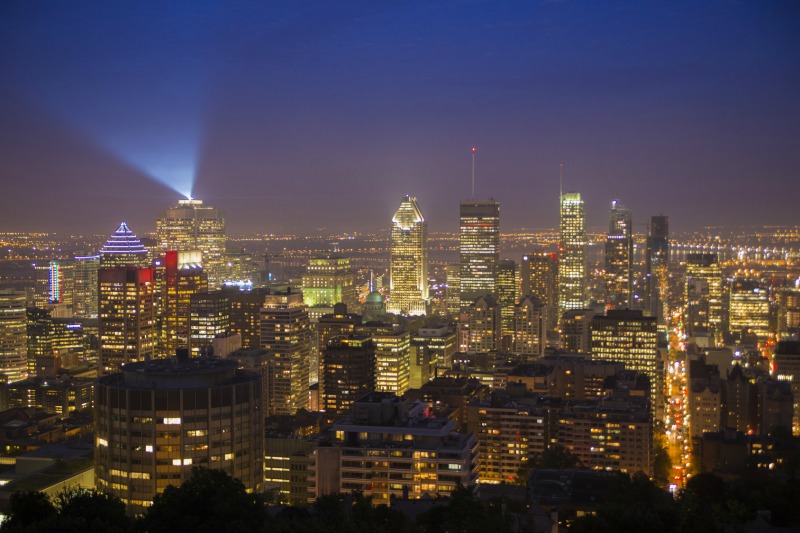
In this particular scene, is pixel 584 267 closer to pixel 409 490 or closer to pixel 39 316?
pixel 39 316

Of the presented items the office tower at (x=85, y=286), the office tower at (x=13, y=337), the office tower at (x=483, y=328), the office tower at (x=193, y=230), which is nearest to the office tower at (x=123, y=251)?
the office tower at (x=85, y=286)

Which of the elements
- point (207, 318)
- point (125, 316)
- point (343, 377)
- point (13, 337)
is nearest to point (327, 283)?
point (207, 318)

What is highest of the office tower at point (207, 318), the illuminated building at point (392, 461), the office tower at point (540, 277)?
the office tower at point (540, 277)

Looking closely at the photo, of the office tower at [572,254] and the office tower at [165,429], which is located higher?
the office tower at [572,254]

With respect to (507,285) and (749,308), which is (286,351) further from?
(749,308)

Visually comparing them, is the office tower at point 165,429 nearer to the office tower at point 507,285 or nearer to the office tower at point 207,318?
the office tower at point 207,318

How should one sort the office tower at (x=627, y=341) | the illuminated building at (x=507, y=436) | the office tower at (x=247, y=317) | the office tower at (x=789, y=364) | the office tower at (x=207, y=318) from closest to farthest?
the illuminated building at (x=507, y=436)
the office tower at (x=789, y=364)
the office tower at (x=627, y=341)
the office tower at (x=247, y=317)
the office tower at (x=207, y=318)

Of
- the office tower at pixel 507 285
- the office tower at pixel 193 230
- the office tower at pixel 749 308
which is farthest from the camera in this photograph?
the office tower at pixel 193 230
